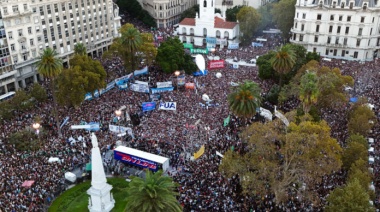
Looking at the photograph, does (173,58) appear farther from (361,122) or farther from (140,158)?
(361,122)

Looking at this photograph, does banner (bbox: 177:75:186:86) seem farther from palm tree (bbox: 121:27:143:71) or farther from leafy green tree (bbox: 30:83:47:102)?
leafy green tree (bbox: 30:83:47:102)

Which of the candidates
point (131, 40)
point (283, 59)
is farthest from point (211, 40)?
point (283, 59)

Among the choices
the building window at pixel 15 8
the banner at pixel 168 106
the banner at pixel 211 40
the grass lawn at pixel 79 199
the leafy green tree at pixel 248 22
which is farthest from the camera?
the banner at pixel 211 40

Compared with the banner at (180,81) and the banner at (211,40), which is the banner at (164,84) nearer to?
the banner at (180,81)

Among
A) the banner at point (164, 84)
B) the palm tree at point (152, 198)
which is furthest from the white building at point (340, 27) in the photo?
the palm tree at point (152, 198)

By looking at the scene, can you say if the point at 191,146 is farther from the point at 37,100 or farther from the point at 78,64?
the point at 37,100

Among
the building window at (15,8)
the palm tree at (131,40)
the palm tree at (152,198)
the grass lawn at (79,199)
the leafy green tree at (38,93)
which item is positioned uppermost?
the building window at (15,8)

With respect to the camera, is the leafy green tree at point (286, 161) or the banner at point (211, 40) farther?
the banner at point (211, 40)
